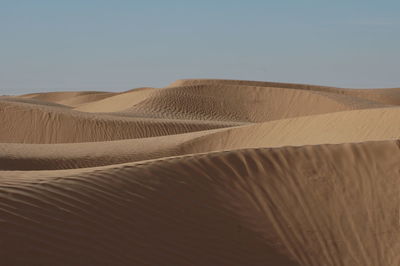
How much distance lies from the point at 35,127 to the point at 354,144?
2186 centimetres

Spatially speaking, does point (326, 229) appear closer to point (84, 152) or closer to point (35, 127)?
point (84, 152)

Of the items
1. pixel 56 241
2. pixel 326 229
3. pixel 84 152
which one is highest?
pixel 56 241

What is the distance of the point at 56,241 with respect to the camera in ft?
20.9

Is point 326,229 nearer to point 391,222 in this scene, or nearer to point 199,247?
point 391,222

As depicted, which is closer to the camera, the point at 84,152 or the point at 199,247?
the point at 199,247

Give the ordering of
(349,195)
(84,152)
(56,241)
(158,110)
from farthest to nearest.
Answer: (158,110) < (84,152) < (349,195) < (56,241)

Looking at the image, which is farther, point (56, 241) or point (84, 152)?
point (84, 152)

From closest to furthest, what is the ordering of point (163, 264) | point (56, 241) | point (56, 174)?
1. point (56, 241)
2. point (163, 264)
3. point (56, 174)

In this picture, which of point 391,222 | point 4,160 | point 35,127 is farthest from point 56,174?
point 35,127

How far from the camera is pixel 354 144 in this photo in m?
9.80

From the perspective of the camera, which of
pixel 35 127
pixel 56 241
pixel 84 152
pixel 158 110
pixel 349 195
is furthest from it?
pixel 158 110

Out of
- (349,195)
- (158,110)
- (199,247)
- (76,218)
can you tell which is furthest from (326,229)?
(158,110)

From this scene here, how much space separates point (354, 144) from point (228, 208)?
2.57m

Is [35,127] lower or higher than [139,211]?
lower
